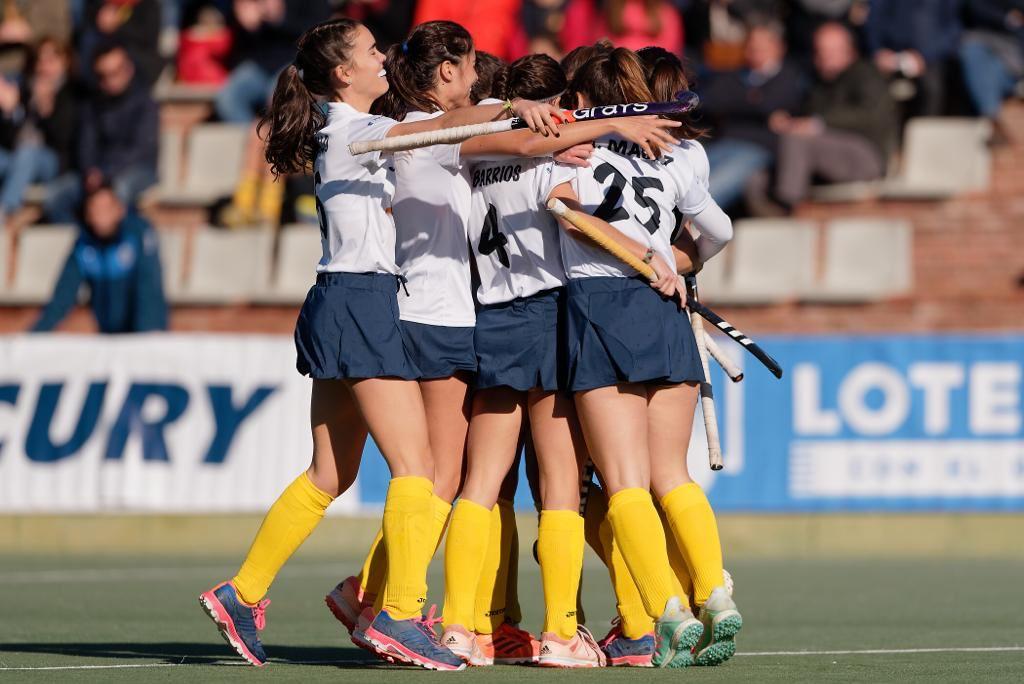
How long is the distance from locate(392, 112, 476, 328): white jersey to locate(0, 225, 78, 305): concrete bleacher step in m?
11.3

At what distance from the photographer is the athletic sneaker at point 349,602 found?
7141 mm

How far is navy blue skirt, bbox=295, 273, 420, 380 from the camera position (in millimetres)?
6434

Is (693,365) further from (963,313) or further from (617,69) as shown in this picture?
(963,313)

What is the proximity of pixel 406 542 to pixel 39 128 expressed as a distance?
13.2 metres

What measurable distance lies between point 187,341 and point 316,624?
5.26 metres

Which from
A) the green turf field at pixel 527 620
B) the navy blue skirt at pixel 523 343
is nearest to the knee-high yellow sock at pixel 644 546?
the green turf field at pixel 527 620

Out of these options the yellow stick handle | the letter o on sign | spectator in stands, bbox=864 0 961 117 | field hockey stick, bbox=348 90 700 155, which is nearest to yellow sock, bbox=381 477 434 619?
the yellow stick handle

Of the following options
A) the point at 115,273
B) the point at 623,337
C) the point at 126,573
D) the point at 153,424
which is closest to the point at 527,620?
the point at 623,337

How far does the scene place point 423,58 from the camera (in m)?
6.65

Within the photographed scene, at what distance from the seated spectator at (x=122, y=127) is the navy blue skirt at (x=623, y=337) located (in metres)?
11.5

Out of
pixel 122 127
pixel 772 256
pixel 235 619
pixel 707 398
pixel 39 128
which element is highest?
pixel 39 128

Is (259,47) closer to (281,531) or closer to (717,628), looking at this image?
(281,531)

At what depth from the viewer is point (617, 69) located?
664 centimetres

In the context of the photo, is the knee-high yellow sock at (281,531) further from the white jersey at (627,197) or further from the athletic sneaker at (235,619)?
the white jersey at (627,197)
